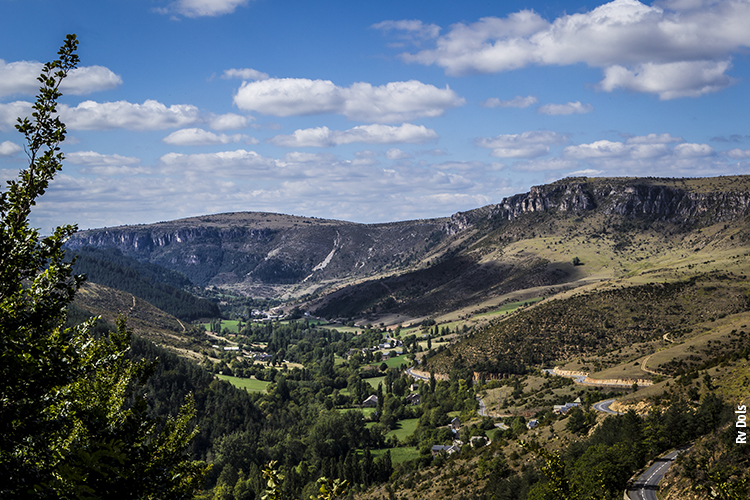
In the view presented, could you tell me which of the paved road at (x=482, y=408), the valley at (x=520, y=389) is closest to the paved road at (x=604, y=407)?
the valley at (x=520, y=389)

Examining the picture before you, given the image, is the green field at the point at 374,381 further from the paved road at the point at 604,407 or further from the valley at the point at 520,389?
the paved road at the point at 604,407

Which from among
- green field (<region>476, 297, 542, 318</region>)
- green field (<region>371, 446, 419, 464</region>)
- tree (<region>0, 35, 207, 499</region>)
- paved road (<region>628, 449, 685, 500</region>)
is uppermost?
tree (<region>0, 35, 207, 499</region>)

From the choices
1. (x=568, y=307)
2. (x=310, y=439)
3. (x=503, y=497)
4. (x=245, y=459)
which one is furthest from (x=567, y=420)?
(x=568, y=307)

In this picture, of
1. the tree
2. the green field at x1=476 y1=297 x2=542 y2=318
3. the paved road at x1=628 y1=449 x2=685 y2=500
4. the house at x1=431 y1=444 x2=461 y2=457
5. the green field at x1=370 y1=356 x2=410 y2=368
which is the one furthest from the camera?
the green field at x1=476 y1=297 x2=542 y2=318

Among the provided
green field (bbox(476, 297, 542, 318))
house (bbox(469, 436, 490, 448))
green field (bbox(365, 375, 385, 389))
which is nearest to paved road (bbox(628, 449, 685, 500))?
house (bbox(469, 436, 490, 448))

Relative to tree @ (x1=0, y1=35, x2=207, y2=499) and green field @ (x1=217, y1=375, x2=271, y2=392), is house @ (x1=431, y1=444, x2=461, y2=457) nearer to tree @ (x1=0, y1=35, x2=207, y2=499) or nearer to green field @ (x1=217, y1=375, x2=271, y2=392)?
green field @ (x1=217, y1=375, x2=271, y2=392)

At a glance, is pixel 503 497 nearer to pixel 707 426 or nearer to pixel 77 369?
pixel 707 426

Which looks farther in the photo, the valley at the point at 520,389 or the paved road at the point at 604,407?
the paved road at the point at 604,407
